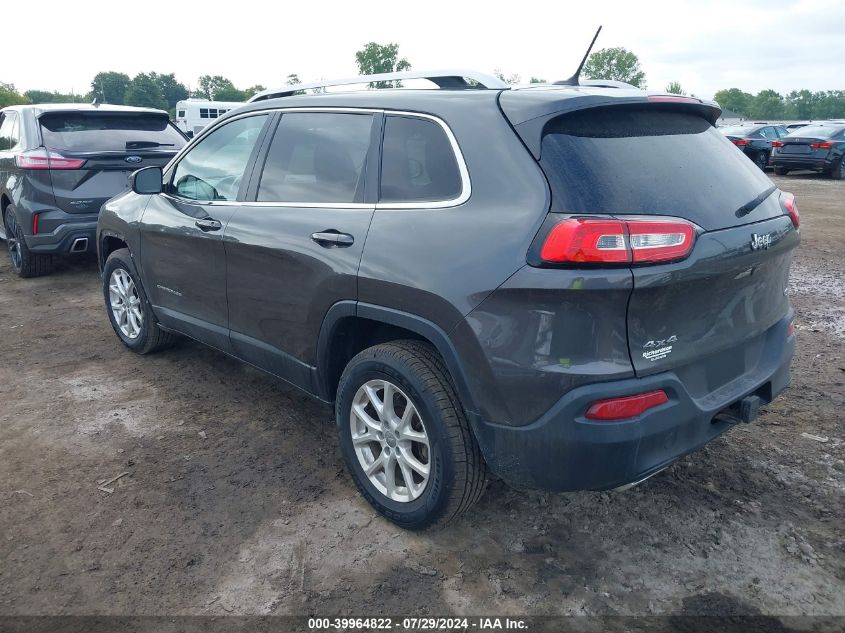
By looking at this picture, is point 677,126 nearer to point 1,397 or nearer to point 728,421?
point 728,421

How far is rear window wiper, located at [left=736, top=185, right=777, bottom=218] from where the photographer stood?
263 cm

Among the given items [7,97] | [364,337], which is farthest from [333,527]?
[7,97]

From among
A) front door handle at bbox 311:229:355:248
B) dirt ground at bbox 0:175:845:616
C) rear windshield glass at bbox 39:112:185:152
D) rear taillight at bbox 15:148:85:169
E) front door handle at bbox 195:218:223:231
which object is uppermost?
rear windshield glass at bbox 39:112:185:152

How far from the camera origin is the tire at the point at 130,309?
484 centimetres

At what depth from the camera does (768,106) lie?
363ft

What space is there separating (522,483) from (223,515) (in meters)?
1.41

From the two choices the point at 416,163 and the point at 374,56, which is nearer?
the point at 416,163

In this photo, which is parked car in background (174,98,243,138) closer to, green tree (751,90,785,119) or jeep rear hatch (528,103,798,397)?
jeep rear hatch (528,103,798,397)

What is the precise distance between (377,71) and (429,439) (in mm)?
86477

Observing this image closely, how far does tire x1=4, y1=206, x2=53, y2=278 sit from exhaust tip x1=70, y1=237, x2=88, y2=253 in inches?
26.7

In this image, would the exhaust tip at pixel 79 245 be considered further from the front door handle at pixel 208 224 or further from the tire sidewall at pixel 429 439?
the tire sidewall at pixel 429 439

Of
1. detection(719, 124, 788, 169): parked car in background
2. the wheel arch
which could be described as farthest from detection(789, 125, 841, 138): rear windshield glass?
the wheel arch

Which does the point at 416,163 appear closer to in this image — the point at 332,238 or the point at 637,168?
the point at 332,238

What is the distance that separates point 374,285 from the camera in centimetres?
280
